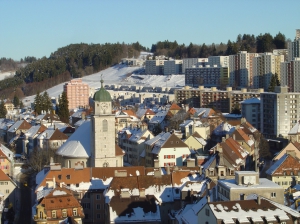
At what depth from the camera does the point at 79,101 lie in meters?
161

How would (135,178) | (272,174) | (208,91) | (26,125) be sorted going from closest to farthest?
(135,178) < (272,174) < (26,125) < (208,91)

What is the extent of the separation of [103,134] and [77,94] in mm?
98260

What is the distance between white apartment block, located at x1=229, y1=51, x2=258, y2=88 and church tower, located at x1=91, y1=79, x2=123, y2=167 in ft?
317

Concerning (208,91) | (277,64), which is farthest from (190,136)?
(277,64)

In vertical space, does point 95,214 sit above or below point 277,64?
below

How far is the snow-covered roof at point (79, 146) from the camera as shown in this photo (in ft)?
211

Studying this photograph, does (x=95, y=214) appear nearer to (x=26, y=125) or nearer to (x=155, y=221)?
(x=155, y=221)

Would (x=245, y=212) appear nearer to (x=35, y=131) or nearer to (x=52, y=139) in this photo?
(x=52, y=139)

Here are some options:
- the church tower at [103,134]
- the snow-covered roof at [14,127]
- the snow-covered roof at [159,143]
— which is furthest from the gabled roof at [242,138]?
the snow-covered roof at [14,127]

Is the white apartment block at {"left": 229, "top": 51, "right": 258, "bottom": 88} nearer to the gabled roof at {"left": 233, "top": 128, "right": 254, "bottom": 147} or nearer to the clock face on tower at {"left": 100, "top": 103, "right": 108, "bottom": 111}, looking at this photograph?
the gabled roof at {"left": 233, "top": 128, "right": 254, "bottom": 147}

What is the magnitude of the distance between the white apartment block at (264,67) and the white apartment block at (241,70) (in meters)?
2.52

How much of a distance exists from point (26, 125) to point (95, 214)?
55730mm

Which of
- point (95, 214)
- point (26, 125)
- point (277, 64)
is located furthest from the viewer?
point (277, 64)

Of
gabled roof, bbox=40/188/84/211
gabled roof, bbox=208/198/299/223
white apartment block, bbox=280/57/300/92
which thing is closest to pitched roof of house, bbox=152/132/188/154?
gabled roof, bbox=40/188/84/211
